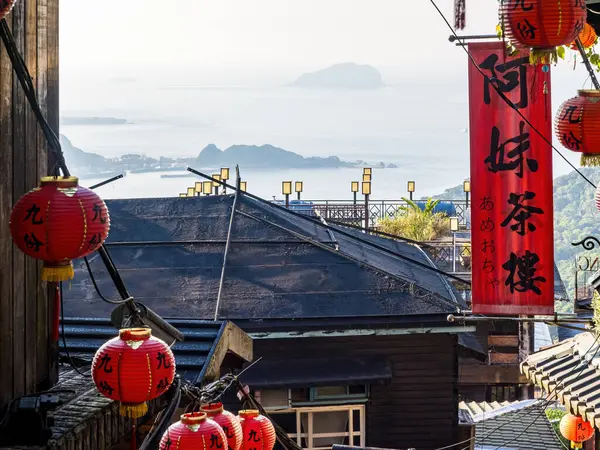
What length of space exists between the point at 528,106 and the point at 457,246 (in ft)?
93.8

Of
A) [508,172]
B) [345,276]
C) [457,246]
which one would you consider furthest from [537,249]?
[457,246]

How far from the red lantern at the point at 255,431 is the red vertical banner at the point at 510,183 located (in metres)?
2.74

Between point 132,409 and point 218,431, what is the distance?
94cm

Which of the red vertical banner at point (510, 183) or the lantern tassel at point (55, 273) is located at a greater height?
the red vertical banner at point (510, 183)

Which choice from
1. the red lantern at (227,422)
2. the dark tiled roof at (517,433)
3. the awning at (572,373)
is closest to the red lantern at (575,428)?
the dark tiled roof at (517,433)

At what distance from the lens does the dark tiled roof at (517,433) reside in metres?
19.3

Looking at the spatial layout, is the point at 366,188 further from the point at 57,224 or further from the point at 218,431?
the point at 57,224

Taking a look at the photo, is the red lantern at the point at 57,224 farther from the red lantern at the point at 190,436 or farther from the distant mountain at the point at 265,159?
the distant mountain at the point at 265,159

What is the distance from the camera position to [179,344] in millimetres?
10633

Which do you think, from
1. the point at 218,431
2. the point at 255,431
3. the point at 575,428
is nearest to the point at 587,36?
the point at 255,431

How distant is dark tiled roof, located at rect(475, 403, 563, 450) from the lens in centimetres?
1933

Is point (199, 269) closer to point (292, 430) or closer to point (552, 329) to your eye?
point (292, 430)

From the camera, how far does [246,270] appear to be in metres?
17.3

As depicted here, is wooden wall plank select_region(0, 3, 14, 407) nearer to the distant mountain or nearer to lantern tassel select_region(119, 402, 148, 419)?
lantern tassel select_region(119, 402, 148, 419)
